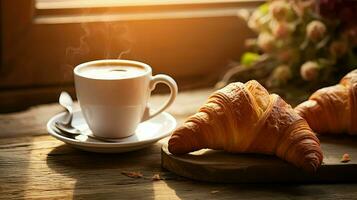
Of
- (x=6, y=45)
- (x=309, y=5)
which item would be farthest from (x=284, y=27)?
(x=6, y=45)

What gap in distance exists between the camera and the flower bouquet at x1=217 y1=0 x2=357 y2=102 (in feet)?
4.23

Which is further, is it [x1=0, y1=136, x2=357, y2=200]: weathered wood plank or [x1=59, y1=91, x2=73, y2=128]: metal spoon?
[x1=59, y1=91, x2=73, y2=128]: metal spoon

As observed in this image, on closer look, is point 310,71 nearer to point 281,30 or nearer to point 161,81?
point 281,30

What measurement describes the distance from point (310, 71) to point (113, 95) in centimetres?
49

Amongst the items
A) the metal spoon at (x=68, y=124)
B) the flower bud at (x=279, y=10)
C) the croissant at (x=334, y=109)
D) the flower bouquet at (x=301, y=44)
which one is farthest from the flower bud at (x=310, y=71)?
the metal spoon at (x=68, y=124)

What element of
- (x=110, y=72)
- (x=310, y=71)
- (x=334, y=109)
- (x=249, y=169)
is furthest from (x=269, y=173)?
(x=310, y=71)

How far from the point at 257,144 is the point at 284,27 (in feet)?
1.53

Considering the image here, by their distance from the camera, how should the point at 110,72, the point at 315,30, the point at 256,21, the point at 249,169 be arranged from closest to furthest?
the point at 249,169
the point at 110,72
the point at 315,30
the point at 256,21

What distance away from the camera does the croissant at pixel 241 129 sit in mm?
930

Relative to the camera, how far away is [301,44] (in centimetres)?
137

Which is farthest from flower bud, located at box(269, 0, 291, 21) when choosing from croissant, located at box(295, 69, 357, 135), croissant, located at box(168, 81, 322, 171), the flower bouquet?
croissant, located at box(168, 81, 322, 171)

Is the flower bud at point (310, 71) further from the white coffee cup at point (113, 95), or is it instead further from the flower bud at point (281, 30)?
the white coffee cup at point (113, 95)

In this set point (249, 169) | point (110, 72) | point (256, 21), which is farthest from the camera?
point (256, 21)

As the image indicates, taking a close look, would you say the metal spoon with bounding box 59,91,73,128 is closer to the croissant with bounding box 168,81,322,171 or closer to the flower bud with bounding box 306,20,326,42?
the croissant with bounding box 168,81,322,171
